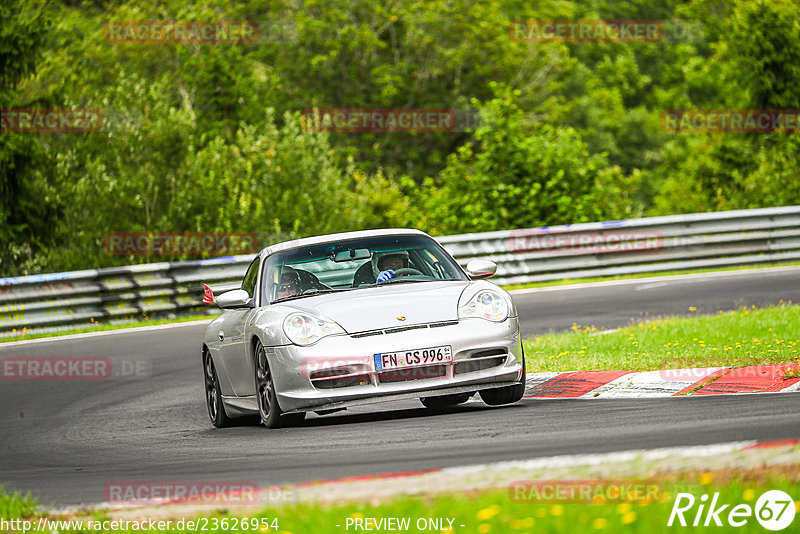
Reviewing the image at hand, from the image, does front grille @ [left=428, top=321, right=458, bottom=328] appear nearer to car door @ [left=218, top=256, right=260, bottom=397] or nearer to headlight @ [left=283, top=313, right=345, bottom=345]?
headlight @ [left=283, top=313, right=345, bottom=345]

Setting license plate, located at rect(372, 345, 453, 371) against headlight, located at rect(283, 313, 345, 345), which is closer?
license plate, located at rect(372, 345, 453, 371)

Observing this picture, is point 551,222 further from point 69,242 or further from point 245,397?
point 245,397

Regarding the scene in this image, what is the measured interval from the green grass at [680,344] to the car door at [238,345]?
258cm

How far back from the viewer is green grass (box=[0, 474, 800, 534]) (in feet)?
14.3

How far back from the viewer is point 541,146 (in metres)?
24.9

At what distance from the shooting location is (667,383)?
30.9ft

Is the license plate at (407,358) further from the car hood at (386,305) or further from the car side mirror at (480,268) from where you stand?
the car side mirror at (480,268)

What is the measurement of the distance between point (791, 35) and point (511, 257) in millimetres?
13591

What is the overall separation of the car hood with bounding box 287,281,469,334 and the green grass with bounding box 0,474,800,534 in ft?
11.1

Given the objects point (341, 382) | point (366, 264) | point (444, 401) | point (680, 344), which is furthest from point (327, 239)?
point (680, 344)

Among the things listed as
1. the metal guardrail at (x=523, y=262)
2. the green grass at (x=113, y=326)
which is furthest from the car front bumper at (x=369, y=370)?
the metal guardrail at (x=523, y=262)

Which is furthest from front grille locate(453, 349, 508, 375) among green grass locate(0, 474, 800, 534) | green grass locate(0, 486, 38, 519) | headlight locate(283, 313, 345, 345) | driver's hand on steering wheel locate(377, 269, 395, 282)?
green grass locate(0, 474, 800, 534)

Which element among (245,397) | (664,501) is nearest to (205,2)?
(245,397)

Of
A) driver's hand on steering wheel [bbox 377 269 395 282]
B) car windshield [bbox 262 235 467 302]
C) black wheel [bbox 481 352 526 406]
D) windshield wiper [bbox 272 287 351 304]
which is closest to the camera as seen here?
black wheel [bbox 481 352 526 406]
